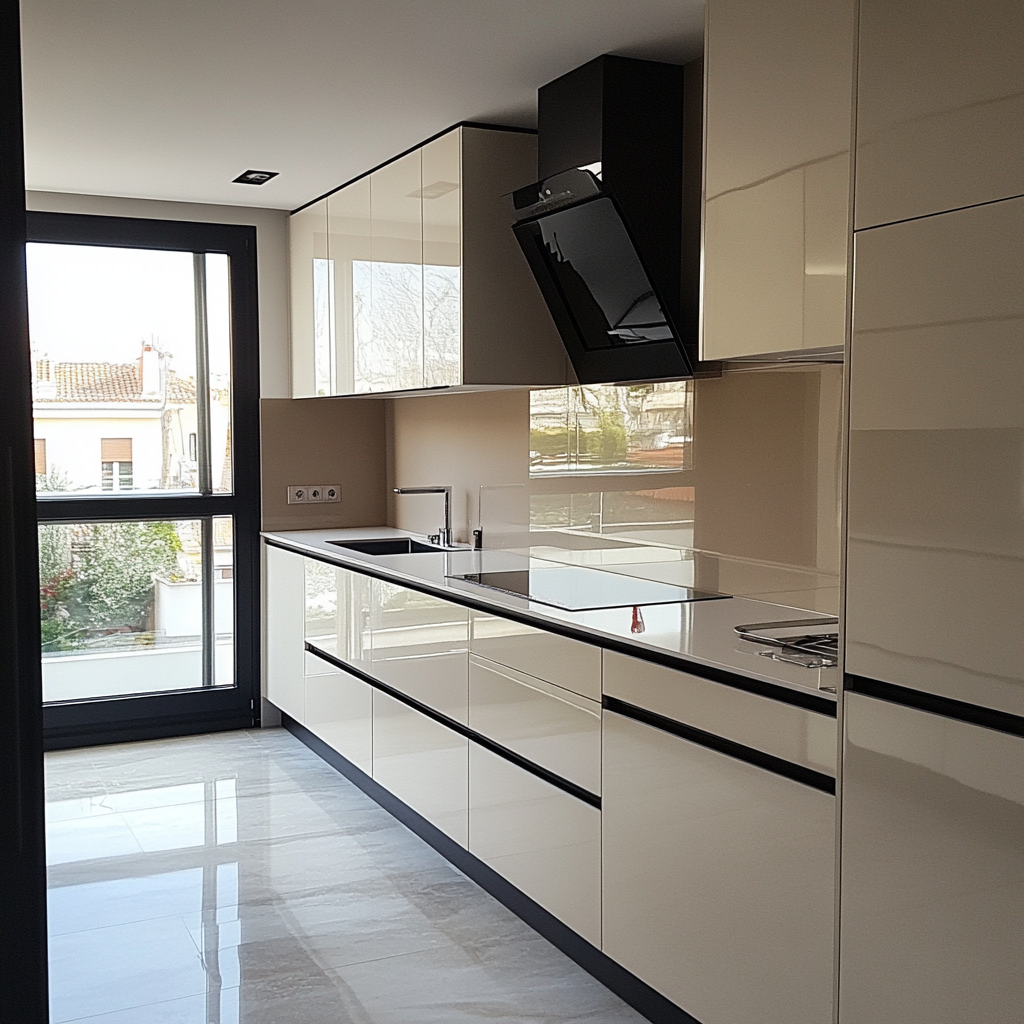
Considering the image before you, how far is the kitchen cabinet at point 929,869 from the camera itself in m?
1.57

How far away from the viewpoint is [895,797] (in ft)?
5.73

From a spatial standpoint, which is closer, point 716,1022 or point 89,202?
point 716,1022

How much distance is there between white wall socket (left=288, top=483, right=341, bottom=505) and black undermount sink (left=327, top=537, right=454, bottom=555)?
0.63 m

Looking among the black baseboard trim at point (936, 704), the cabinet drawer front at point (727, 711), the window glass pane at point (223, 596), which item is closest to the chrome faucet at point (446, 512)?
the window glass pane at point (223, 596)

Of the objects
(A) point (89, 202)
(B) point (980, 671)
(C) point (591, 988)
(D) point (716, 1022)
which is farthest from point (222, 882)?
(A) point (89, 202)

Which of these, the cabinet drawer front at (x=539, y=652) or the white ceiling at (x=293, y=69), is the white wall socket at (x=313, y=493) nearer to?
the white ceiling at (x=293, y=69)

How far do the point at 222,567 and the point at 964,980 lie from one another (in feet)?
13.6

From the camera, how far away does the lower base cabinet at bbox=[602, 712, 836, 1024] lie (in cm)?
196

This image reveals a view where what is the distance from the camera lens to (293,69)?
10.1ft

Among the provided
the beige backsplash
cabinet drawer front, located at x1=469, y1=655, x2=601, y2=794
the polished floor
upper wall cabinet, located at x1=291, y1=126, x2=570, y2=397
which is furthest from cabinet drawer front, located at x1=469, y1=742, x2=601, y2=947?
upper wall cabinet, located at x1=291, y1=126, x2=570, y2=397

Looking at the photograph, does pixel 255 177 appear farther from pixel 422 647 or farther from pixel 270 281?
pixel 422 647

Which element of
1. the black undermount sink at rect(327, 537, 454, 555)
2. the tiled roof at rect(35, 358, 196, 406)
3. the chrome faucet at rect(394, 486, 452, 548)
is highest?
the tiled roof at rect(35, 358, 196, 406)

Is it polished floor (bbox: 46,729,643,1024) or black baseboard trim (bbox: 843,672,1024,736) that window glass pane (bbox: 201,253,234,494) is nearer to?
polished floor (bbox: 46,729,643,1024)

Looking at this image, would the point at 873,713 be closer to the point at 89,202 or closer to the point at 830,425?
the point at 830,425
